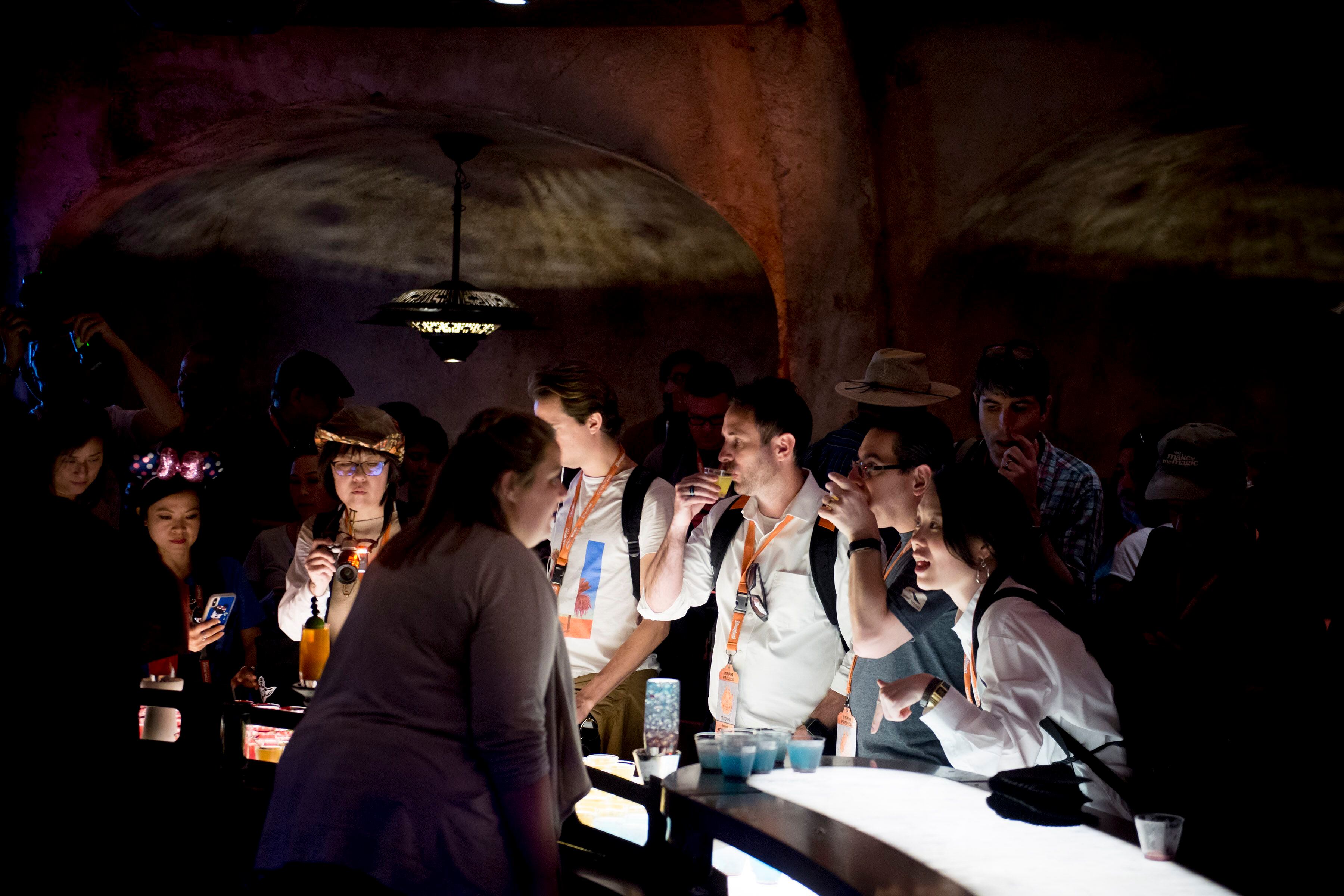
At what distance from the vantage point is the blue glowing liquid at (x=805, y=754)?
8.24ft

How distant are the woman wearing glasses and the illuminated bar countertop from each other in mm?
1486

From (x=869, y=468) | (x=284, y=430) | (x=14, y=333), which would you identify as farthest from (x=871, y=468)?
(x=14, y=333)

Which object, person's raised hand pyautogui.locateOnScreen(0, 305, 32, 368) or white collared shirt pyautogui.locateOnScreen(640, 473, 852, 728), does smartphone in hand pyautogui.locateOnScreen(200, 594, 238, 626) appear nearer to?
white collared shirt pyautogui.locateOnScreen(640, 473, 852, 728)

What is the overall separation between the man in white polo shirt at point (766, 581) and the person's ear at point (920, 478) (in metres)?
0.25

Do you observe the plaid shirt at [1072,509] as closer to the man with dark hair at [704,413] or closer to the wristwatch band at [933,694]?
the wristwatch band at [933,694]

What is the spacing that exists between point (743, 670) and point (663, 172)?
368 centimetres

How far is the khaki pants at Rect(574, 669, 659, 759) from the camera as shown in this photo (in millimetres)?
3551

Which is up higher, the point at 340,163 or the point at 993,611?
the point at 340,163

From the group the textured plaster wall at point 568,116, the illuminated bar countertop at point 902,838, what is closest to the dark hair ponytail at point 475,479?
the illuminated bar countertop at point 902,838

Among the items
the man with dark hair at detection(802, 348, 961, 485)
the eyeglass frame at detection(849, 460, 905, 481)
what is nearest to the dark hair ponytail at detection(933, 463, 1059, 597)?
the eyeglass frame at detection(849, 460, 905, 481)

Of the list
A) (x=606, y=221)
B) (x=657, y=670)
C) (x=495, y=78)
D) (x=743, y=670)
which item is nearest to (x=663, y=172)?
(x=495, y=78)

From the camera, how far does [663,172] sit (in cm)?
628

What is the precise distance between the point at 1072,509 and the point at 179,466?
3.24 meters

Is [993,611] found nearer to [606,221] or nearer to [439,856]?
[439,856]
